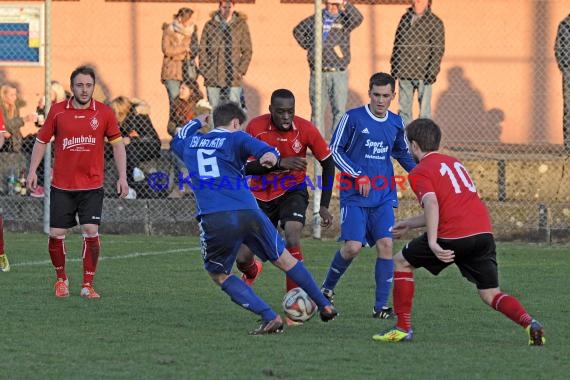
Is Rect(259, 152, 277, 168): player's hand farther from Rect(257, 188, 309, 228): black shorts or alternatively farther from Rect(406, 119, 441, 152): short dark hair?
Rect(257, 188, 309, 228): black shorts

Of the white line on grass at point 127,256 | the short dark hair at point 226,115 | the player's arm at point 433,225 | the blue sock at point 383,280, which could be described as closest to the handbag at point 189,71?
the white line on grass at point 127,256

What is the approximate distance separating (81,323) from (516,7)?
10.9 meters

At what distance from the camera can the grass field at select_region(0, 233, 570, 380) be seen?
24.6 feet

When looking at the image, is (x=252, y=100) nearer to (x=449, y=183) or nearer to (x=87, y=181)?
(x=87, y=181)

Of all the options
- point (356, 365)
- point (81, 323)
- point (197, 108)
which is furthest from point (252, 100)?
point (356, 365)

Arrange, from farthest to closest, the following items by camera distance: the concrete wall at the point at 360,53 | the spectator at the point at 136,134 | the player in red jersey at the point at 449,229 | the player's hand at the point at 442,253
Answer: the concrete wall at the point at 360,53 → the spectator at the point at 136,134 → the player in red jersey at the point at 449,229 → the player's hand at the point at 442,253

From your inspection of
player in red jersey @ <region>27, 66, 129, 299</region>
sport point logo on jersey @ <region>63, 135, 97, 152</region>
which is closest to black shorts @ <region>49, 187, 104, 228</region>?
player in red jersey @ <region>27, 66, 129, 299</region>

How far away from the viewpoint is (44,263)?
13.5 m

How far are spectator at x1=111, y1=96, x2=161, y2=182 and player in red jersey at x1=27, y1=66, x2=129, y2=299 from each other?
5.38m

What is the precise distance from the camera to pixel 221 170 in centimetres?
879

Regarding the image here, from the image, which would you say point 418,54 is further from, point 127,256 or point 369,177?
point 369,177

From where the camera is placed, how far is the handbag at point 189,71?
17.4m

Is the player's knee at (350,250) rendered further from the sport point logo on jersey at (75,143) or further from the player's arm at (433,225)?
the sport point logo on jersey at (75,143)

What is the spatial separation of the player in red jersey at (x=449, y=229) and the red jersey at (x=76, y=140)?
3.59 metres
